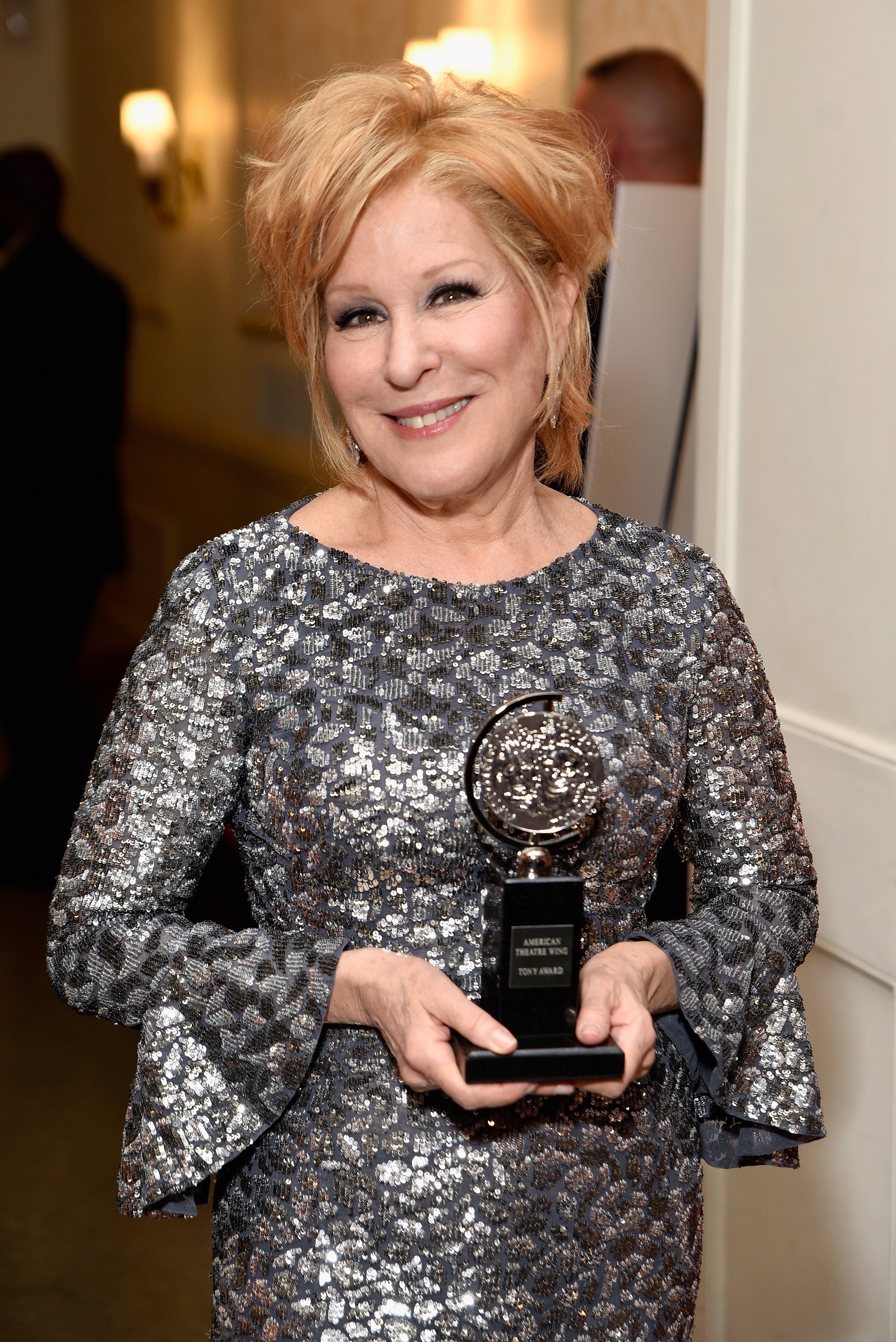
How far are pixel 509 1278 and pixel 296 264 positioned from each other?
1011mm

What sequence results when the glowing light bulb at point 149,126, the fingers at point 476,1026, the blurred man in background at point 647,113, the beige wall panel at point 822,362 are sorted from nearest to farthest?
1. the fingers at point 476,1026
2. the beige wall panel at point 822,362
3. the blurred man in background at point 647,113
4. the glowing light bulb at point 149,126

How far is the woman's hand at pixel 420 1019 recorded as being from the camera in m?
1.19

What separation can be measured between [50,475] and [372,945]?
10.1 ft

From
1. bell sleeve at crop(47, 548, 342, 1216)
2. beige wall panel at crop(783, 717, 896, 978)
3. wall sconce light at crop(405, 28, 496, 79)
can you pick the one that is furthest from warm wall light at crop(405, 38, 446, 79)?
bell sleeve at crop(47, 548, 342, 1216)

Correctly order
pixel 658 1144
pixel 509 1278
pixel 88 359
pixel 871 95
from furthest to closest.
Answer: pixel 88 359 < pixel 871 95 < pixel 658 1144 < pixel 509 1278

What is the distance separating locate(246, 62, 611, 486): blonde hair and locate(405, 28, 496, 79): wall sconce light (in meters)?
3.05

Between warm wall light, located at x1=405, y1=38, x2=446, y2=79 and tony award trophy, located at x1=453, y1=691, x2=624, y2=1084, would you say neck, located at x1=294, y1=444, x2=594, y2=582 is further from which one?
warm wall light, located at x1=405, y1=38, x2=446, y2=79

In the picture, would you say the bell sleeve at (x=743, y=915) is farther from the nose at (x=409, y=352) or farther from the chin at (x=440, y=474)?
the nose at (x=409, y=352)

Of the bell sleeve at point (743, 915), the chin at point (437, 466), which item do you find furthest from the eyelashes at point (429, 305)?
the bell sleeve at point (743, 915)

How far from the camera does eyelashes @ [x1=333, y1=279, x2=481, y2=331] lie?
1.41 meters

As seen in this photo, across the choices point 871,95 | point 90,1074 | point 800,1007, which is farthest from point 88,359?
point 800,1007

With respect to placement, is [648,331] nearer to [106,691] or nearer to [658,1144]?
[658,1144]

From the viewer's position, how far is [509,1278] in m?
1.35

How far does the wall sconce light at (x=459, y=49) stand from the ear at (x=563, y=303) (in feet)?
10.2
